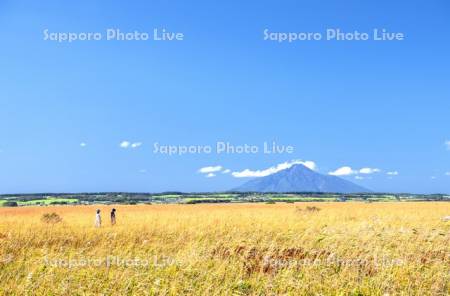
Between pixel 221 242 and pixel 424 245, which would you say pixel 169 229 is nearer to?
pixel 221 242

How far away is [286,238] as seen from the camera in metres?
13.5

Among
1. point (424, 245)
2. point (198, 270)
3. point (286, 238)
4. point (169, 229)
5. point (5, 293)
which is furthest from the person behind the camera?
point (169, 229)

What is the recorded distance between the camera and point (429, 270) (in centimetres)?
895

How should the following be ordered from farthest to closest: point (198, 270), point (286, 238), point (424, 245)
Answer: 1. point (286, 238)
2. point (424, 245)
3. point (198, 270)

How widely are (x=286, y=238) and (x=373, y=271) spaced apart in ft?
15.1

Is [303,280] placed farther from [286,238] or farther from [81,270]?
[286,238]

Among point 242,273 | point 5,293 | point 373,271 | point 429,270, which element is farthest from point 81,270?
point 429,270

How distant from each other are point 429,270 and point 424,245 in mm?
2757

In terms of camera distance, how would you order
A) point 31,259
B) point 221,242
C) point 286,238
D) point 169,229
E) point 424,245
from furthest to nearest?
1. point 169,229
2. point 286,238
3. point 221,242
4. point 424,245
5. point 31,259

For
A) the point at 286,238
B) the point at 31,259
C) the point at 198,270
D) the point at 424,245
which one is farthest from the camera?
the point at 286,238

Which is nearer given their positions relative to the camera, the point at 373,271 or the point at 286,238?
the point at 373,271

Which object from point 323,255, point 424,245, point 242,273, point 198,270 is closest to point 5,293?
point 198,270

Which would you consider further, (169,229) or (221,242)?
(169,229)

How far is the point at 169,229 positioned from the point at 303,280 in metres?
10.6
